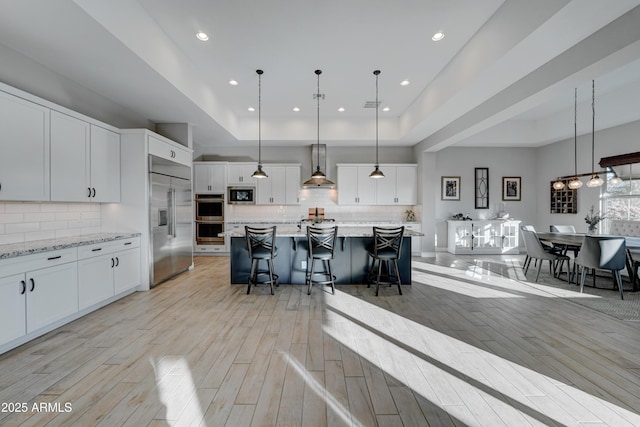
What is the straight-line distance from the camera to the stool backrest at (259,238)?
13.3 feet

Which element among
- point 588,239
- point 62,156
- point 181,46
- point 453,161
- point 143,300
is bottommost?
point 143,300

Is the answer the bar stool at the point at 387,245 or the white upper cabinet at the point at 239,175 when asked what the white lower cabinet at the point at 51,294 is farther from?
the white upper cabinet at the point at 239,175

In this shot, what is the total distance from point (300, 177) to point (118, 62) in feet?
15.6

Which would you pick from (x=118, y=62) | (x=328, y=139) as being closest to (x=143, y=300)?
(x=118, y=62)

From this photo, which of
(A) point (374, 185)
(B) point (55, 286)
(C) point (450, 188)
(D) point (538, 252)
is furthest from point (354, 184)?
(B) point (55, 286)

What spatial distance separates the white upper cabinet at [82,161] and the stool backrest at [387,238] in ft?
12.7

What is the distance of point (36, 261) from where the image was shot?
2666 mm

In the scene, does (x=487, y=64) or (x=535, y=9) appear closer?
(x=535, y=9)

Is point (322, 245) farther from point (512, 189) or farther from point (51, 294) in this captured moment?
point (512, 189)

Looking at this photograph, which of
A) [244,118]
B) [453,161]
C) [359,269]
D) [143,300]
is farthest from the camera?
[453,161]

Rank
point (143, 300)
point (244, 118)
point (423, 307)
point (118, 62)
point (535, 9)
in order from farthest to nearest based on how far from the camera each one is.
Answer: point (244, 118)
point (143, 300)
point (423, 307)
point (118, 62)
point (535, 9)

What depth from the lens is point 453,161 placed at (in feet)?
26.1

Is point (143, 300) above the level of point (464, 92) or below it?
below

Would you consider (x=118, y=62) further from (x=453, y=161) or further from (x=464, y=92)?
(x=453, y=161)
